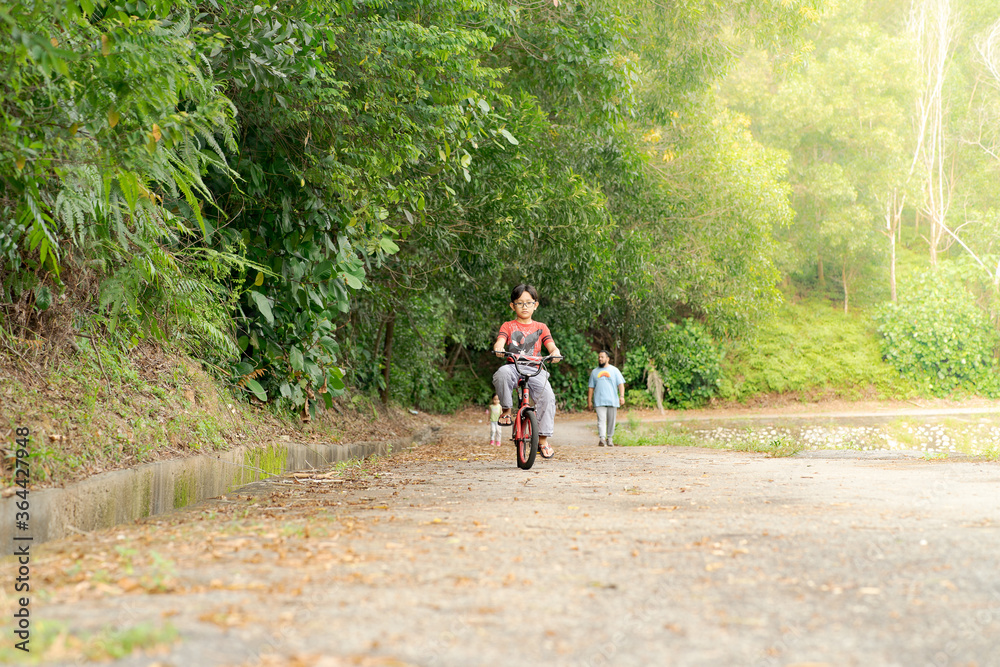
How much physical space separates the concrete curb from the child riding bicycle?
2.48m

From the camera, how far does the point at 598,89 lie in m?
11.5

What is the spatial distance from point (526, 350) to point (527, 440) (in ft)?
3.66

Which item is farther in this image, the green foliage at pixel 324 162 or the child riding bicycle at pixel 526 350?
the child riding bicycle at pixel 526 350

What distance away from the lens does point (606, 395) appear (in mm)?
14383

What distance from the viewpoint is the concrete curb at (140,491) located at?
14.3 feet

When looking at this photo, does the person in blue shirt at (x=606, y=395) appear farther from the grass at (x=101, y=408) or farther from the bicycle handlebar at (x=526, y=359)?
the grass at (x=101, y=408)

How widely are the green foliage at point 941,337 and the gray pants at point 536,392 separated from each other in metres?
22.2

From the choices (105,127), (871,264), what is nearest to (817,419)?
(871,264)

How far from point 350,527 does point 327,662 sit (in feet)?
7.86

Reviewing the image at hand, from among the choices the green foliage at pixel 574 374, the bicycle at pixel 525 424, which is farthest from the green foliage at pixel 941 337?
the bicycle at pixel 525 424

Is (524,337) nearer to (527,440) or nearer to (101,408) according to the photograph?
(527,440)

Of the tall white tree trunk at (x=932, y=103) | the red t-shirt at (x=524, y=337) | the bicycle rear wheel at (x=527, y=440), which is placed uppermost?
the tall white tree trunk at (x=932, y=103)

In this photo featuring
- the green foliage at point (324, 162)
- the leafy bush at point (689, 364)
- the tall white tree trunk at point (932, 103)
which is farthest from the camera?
the tall white tree trunk at point (932, 103)

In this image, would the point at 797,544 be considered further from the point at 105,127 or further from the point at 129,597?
the point at 105,127
